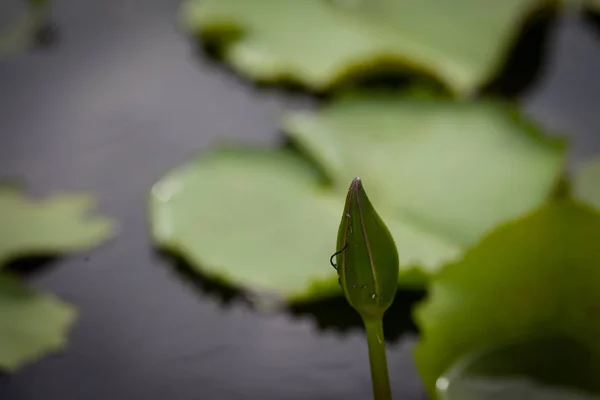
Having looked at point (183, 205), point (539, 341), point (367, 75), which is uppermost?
point (367, 75)

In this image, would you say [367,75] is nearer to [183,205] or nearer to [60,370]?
[183,205]

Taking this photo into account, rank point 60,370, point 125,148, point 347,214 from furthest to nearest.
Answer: point 125,148 → point 60,370 → point 347,214

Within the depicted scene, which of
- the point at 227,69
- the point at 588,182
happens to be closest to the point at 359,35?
the point at 227,69

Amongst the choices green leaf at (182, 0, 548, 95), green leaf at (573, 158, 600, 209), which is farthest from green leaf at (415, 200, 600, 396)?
green leaf at (182, 0, 548, 95)

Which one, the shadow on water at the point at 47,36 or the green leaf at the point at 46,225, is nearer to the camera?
the green leaf at the point at 46,225

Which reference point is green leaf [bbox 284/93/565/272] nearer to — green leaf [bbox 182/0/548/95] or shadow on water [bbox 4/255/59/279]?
green leaf [bbox 182/0/548/95]

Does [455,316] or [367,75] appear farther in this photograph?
[367,75]

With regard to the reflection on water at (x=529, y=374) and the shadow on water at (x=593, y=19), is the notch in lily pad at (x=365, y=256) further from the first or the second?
the shadow on water at (x=593, y=19)

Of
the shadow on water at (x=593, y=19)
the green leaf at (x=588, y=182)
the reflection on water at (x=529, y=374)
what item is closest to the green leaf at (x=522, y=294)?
the reflection on water at (x=529, y=374)

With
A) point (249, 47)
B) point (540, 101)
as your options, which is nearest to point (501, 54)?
point (540, 101)
